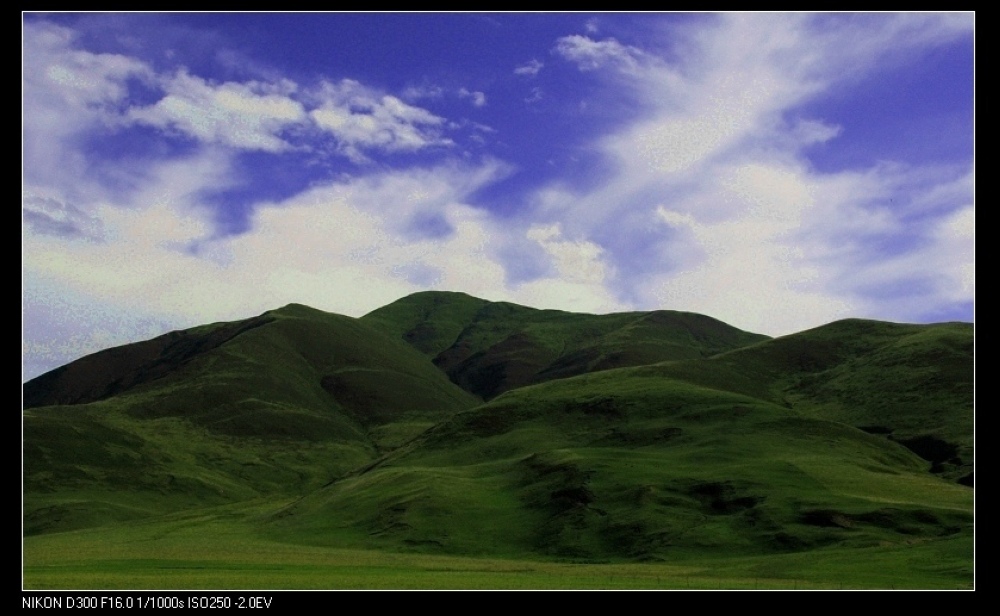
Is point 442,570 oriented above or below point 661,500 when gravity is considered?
above

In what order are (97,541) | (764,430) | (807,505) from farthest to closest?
(764,430), (97,541), (807,505)

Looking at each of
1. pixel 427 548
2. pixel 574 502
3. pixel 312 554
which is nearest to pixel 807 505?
pixel 574 502

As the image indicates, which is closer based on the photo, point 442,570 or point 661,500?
point 442,570

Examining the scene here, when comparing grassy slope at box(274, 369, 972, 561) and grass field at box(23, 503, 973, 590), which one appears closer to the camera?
grass field at box(23, 503, 973, 590)

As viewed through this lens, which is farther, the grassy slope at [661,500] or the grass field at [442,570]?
the grassy slope at [661,500]

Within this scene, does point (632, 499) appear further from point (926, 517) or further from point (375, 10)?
point (375, 10)

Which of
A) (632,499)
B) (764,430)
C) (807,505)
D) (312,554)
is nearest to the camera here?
(312,554)

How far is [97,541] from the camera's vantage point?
543ft
